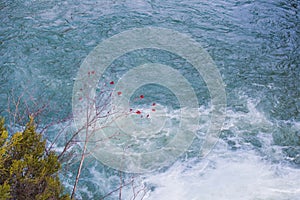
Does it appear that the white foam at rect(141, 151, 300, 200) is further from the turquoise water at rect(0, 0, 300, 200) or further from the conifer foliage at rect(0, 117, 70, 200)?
the conifer foliage at rect(0, 117, 70, 200)

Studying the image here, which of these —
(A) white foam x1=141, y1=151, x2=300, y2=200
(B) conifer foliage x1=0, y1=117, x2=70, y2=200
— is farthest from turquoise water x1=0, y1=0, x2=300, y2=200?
(B) conifer foliage x1=0, y1=117, x2=70, y2=200

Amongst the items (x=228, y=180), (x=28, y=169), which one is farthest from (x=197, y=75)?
(x=28, y=169)

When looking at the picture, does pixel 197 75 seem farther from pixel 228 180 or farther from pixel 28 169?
pixel 28 169

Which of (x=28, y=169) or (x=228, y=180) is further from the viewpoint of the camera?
(x=228, y=180)

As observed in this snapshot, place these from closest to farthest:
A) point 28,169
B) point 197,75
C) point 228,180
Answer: point 28,169 < point 228,180 < point 197,75

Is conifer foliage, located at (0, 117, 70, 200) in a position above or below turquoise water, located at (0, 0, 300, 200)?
below

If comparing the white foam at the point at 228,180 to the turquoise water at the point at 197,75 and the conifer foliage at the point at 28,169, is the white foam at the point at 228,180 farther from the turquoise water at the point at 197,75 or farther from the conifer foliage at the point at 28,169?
the conifer foliage at the point at 28,169
